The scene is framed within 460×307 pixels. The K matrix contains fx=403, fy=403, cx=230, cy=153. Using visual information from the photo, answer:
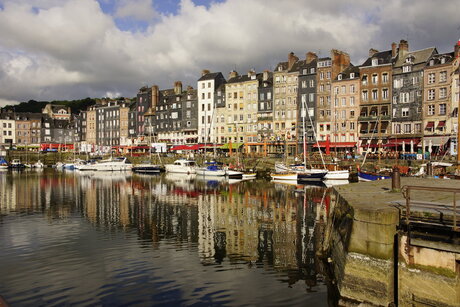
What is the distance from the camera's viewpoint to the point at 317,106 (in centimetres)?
8412

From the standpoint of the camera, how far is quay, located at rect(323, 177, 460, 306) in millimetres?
10648

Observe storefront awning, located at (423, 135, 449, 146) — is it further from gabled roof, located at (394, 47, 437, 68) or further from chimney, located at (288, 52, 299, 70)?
chimney, located at (288, 52, 299, 70)

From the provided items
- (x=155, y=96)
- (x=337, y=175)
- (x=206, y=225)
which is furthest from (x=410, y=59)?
(x=155, y=96)

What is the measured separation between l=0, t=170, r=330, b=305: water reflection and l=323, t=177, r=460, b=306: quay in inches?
89.9

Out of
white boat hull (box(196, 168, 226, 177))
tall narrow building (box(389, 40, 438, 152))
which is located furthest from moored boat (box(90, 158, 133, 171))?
tall narrow building (box(389, 40, 438, 152))

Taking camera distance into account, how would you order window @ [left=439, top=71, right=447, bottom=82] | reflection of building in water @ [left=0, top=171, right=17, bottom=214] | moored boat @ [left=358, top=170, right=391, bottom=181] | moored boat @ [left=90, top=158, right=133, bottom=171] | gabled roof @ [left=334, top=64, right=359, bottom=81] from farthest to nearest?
1. moored boat @ [left=90, top=158, right=133, bottom=171]
2. gabled roof @ [left=334, top=64, right=359, bottom=81]
3. window @ [left=439, top=71, right=447, bottom=82]
4. moored boat @ [left=358, top=170, right=391, bottom=181]
5. reflection of building in water @ [left=0, top=171, right=17, bottom=214]

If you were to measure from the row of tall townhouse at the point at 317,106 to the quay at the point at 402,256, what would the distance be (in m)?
43.9

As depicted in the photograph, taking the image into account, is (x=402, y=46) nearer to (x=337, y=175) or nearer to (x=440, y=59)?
(x=440, y=59)

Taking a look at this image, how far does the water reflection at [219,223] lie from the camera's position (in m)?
15.6

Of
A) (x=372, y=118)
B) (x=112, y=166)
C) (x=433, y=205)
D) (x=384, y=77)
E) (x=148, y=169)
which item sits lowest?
(x=148, y=169)

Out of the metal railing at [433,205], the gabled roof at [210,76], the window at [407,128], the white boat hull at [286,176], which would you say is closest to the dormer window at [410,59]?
the window at [407,128]

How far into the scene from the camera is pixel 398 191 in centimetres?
1788

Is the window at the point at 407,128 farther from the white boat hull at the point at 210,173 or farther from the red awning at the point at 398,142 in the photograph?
the white boat hull at the point at 210,173

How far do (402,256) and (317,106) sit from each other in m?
75.1
